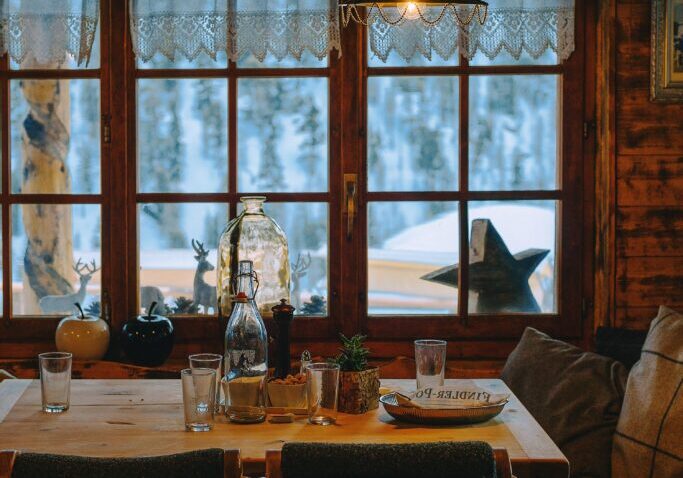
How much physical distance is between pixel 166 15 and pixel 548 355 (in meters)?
1.73

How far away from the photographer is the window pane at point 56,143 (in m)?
3.36

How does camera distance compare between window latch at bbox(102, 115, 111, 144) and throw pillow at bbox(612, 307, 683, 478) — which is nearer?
throw pillow at bbox(612, 307, 683, 478)

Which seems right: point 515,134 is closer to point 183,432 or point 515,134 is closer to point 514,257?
point 514,257

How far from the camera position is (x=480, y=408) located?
2.09 meters

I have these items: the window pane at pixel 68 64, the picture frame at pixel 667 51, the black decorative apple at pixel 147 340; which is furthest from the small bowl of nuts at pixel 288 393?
the picture frame at pixel 667 51

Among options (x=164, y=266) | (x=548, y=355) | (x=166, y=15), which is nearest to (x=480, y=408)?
(x=548, y=355)

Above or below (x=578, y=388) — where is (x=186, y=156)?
above

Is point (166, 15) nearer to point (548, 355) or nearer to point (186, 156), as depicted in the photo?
point (186, 156)

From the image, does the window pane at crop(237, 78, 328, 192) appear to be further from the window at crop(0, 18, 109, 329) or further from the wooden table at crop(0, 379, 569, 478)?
the wooden table at crop(0, 379, 569, 478)

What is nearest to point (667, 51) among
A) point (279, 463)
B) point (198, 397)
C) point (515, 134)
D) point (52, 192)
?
point (515, 134)

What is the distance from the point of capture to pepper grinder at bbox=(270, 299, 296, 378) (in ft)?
7.39

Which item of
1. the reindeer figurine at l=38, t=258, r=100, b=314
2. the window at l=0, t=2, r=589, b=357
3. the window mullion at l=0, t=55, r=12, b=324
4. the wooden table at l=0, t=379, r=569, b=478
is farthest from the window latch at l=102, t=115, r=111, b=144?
the wooden table at l=0, t=379, r=569, b=478

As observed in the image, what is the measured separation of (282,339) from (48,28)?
1.63 m

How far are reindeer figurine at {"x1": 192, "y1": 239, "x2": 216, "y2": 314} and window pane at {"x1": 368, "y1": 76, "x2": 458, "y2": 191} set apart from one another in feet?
2.14
